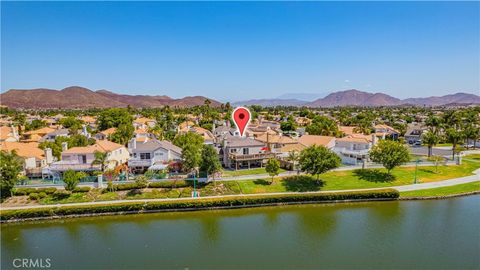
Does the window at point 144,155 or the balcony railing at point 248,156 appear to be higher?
the window at point 144,155

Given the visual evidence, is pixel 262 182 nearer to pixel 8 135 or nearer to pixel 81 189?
pixel 81 189

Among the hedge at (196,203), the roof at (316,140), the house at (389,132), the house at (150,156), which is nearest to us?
the hedge at (196,203)

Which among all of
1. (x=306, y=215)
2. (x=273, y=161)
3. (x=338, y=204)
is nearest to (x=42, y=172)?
(x=273, y=161)

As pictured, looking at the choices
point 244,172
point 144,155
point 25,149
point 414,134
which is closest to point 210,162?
point 244,172

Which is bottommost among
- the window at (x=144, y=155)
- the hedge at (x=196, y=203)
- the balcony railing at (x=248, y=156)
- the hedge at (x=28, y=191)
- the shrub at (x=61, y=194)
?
the hedge at (x=196, y=203)

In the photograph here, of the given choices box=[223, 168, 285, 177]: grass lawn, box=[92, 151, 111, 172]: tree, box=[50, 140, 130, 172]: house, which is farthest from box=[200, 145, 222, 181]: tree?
box=[50, 140, 130, 172]: house

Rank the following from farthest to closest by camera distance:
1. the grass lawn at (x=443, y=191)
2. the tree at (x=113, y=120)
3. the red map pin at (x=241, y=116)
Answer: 1. the tree at (x=113, y=120)
2. the grass lawn at (x=443, y=191)
3. the red map pin at (x=241, y=116)

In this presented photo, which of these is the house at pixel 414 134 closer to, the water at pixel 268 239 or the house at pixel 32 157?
the water at pixel 268 239

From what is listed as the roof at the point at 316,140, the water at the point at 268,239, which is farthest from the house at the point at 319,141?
the water at the point at 268,239
